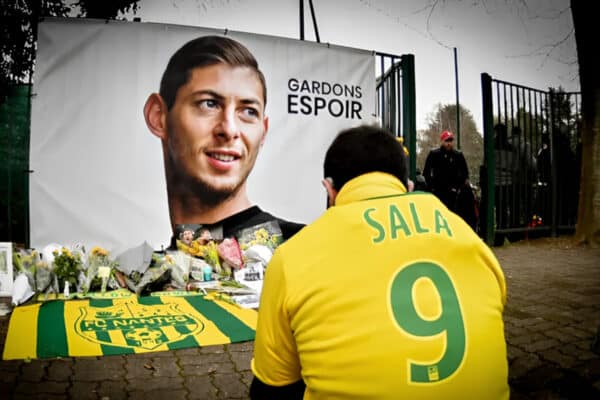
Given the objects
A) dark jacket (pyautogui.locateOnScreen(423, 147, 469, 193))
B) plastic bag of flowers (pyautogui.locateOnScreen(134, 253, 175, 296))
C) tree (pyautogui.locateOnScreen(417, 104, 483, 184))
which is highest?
tree (pyautogui.locateOnScreen(417, 104, 483, 184))

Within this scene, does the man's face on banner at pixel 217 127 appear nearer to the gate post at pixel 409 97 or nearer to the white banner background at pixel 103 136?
the white banner background at pixel 103 136

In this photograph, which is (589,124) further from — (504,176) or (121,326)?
(121,326)

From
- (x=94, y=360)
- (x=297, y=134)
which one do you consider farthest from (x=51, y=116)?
(x=94, y=360)

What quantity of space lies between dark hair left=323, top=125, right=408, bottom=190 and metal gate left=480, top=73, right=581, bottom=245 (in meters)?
8.15

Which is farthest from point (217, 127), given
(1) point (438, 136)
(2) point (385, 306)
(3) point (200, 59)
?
(1) point (438, 136)

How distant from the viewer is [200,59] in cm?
610

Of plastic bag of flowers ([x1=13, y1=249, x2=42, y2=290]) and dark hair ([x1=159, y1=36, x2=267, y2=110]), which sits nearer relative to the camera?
plastic bag of flowers ([x1=13, y1=249, x2=42, y2=290])

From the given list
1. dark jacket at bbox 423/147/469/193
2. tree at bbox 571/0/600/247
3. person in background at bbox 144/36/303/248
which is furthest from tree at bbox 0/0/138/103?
tree at bbox 571/0/600/247

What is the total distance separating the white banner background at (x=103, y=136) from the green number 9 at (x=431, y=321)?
505 cm

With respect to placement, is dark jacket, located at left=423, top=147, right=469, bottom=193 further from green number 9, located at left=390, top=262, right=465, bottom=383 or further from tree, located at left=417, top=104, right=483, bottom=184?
tree, located at left=417, top=104, right=483, bottom=184

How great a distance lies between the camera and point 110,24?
5762 millimetres

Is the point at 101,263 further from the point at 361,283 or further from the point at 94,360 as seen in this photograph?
the point at 361,283

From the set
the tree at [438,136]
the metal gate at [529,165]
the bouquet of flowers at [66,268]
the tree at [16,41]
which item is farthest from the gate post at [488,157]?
the tree at [438,136]

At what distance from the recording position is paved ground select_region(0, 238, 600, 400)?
2.74 m
